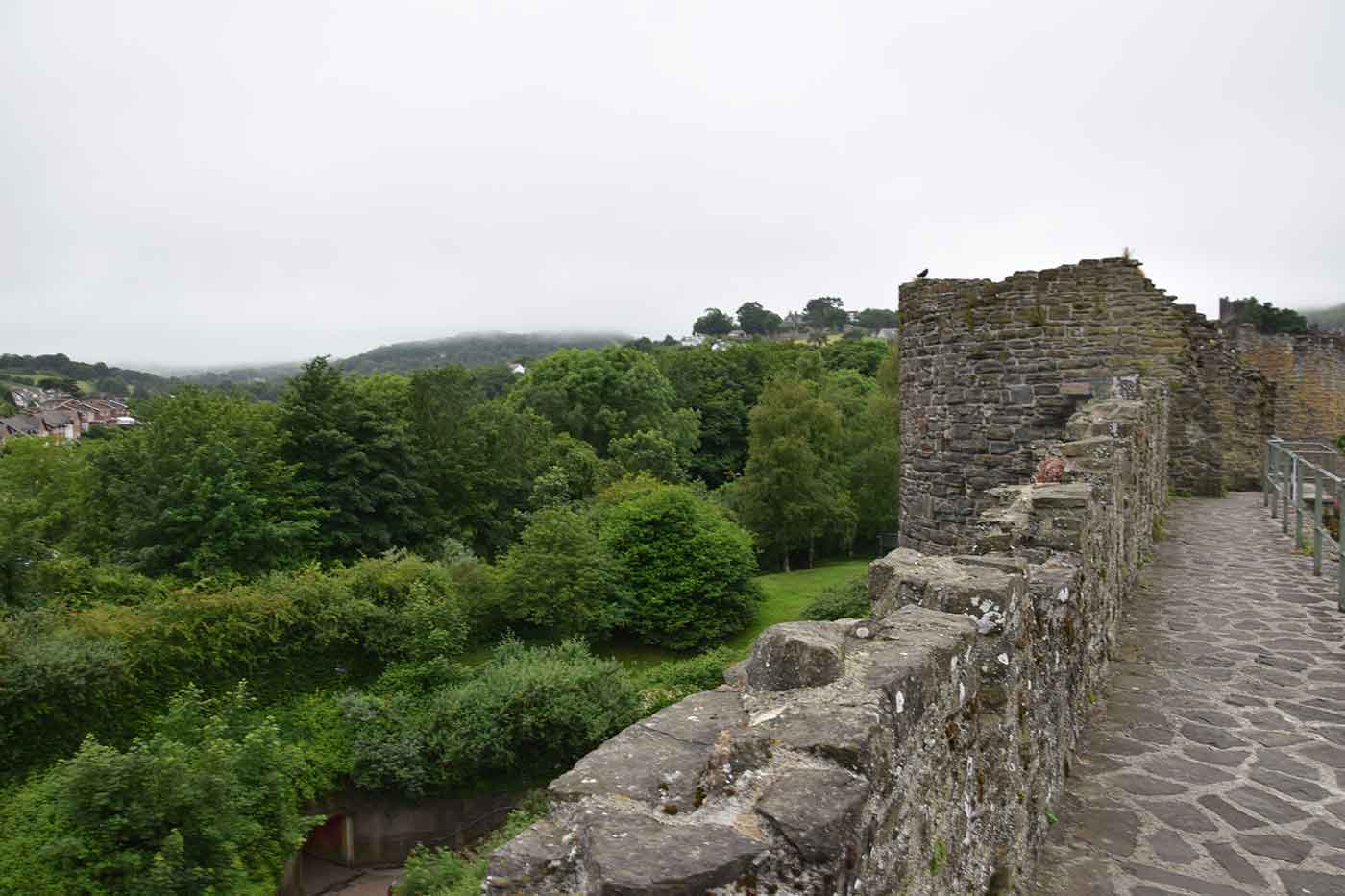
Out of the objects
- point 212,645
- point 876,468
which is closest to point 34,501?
point 212,645

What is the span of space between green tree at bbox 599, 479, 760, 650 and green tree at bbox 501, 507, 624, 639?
1424 mm

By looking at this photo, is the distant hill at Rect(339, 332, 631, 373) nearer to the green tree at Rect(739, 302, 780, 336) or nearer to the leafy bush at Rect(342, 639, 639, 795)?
the green tree at Rect(739, 302, 780, 336)

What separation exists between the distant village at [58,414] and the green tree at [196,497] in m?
20.8

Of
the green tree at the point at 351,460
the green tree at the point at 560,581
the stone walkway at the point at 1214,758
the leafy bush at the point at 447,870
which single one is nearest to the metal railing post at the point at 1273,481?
the stone walkway at the point at 1214,758

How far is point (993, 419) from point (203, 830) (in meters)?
13.0

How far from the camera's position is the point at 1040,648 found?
3.52 m

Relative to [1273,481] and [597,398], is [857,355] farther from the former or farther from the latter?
[1273,481]

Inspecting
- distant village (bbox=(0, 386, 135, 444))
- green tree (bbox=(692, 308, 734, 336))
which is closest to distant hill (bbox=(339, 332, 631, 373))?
green tree (bbox=(692, 308, 734, 336))

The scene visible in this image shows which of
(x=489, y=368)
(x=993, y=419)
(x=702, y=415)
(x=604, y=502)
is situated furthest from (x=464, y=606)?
(x=489, y=368)

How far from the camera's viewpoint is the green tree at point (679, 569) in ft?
89.4

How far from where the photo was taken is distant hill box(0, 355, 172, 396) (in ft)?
278

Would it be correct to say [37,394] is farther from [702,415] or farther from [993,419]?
[993,419]

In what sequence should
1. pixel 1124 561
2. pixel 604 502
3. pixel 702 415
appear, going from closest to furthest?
pixel 1124 561, pixel 604 502, pixel 702 415

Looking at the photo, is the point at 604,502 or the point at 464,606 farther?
the point at 604,502
